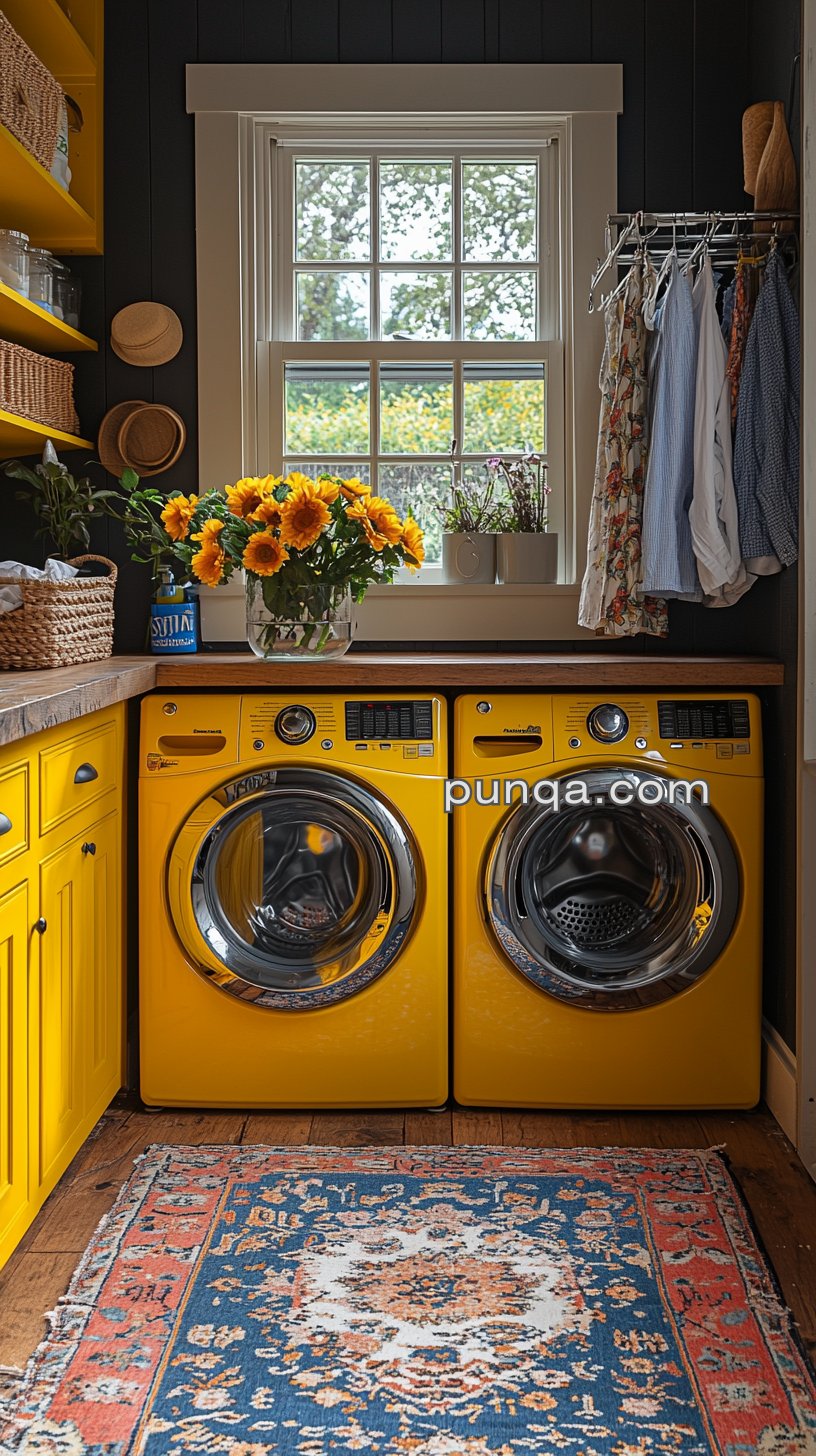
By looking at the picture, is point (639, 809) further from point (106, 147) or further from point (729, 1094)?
point (106, 147)

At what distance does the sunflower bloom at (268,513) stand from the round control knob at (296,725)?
1.26ft

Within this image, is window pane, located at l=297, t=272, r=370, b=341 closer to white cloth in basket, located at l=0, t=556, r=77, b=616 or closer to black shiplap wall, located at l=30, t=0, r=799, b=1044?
black shiplap wall, located at l=30, t=0, r=799, b=1044

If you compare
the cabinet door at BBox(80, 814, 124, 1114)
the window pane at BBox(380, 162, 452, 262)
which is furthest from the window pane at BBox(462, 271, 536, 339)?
the cabinet door at BBox(80, 814, 124, 1114)

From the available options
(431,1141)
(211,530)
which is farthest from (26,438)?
(431,1141)

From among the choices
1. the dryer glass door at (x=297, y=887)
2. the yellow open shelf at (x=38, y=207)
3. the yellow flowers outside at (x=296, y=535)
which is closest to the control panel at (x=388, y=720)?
the dryer glass door at (x=297, y=887)

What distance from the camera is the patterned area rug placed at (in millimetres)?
1688

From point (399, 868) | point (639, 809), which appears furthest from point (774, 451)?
point (399, 868)

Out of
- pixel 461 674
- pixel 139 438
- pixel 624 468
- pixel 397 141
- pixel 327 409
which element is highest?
pixel 397 141

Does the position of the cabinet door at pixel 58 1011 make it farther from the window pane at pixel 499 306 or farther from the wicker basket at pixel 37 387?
the window pane at pixel 499 306

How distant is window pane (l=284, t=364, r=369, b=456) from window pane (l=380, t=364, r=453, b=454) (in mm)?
57

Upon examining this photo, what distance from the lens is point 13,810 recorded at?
187 cm

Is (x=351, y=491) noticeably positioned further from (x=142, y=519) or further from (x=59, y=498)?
(x=59, y=498)

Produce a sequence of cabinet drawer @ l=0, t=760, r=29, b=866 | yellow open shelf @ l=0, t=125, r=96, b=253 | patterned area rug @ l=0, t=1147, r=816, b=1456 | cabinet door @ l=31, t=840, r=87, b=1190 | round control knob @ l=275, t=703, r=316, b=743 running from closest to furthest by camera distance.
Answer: patterned area rug @ l=0, t=1147, r=816, b=1456
cabinet drawer @ l=0, t=760, r=29, b=866
cabinet door @ l=31, t=840, r=87, b=1190
yellow open shelf @ l=0, t=125, r=96, b=253
round control knob @ l=275, t=703, r=316, b=743

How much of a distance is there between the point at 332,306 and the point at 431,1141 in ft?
6.82
